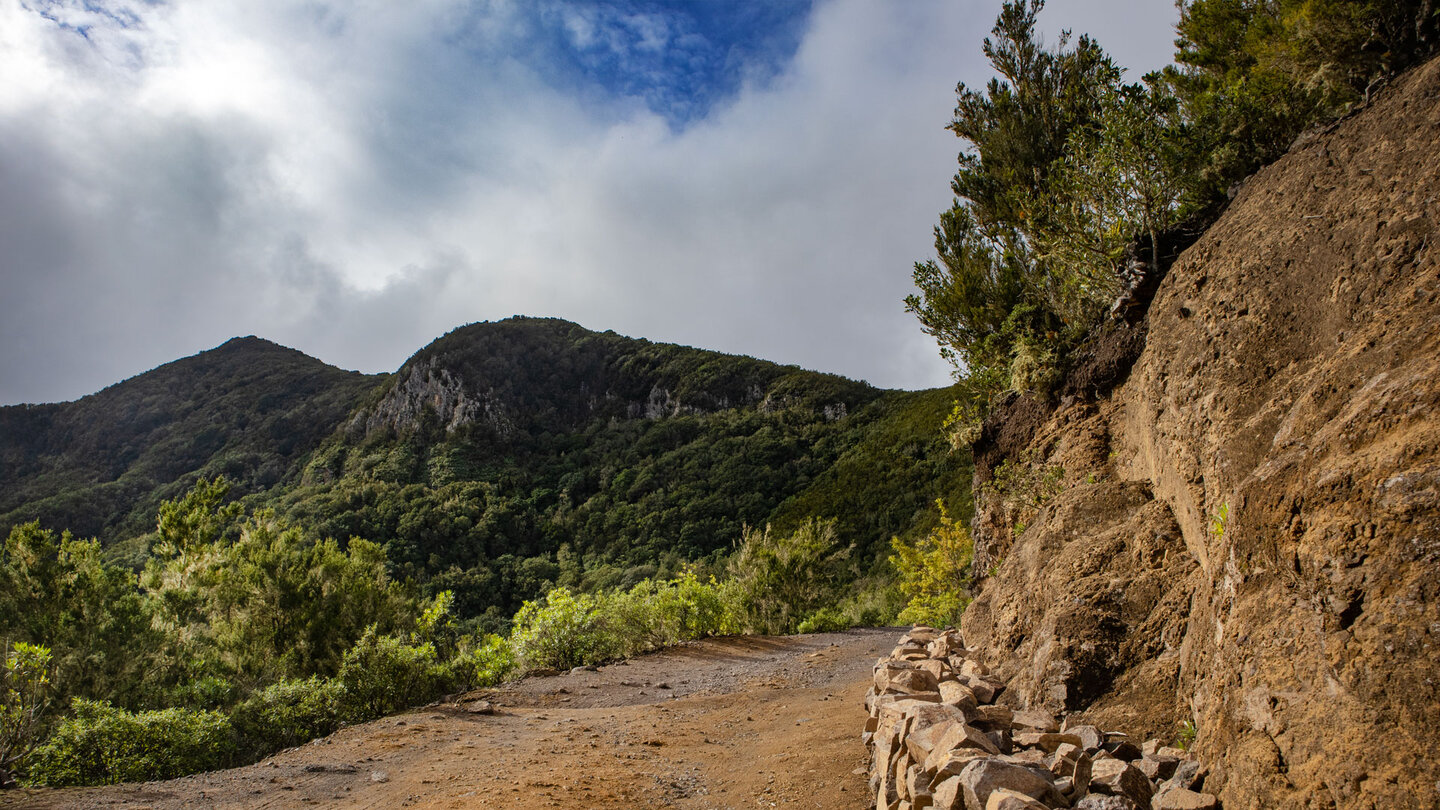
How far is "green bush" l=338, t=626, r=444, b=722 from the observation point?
31.6 ft

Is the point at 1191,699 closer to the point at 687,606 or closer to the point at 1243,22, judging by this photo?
the point at 1243,22

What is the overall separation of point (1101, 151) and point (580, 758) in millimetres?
8020

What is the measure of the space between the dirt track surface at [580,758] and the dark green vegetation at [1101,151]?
4.89 m

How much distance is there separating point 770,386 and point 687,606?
247ft

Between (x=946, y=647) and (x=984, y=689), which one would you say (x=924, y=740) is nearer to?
(x=984, y=689)

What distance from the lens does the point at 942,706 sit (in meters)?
3.99

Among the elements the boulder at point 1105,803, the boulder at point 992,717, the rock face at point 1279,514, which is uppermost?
the rock face at point 1279,514

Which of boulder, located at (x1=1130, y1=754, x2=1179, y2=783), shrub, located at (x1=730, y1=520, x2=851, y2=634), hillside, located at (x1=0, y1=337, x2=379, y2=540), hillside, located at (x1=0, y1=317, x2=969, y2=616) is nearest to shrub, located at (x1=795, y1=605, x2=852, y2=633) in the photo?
shrub, located at (x1=730, y1=520, x2=851, y2=634)

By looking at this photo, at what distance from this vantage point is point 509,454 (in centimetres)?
8438

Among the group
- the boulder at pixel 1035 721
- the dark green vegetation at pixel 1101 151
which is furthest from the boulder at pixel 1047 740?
the dark green vegetation at pixel 1101 151

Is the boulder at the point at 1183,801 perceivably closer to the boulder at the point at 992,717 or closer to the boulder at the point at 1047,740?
the boulder at the point at 1047,740

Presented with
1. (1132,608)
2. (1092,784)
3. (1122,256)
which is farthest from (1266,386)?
(1122,256)

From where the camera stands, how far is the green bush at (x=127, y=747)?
652 centimetres

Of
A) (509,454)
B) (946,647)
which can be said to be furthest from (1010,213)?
(509,454)
